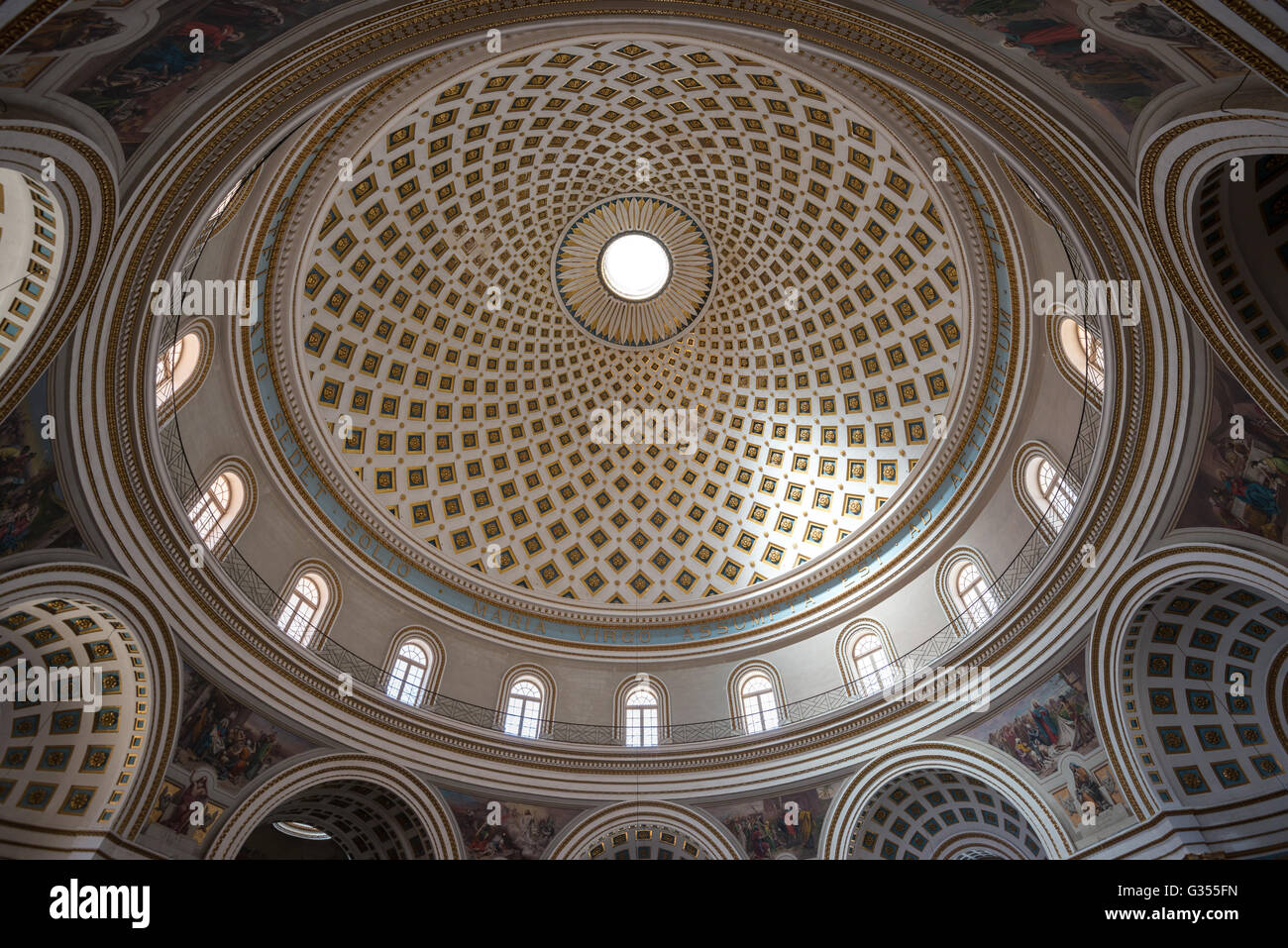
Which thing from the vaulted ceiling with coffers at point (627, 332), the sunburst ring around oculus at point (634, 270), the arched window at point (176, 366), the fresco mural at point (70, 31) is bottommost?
the fresco mural at point (70, 31)

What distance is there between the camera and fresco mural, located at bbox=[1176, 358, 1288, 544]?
471 inches

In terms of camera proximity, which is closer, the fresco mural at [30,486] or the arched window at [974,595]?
the fresco mural at [30,486]

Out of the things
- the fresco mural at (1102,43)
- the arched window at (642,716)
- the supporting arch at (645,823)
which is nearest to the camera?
the fresco mural at (1102,43)

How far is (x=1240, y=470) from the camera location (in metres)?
12.6

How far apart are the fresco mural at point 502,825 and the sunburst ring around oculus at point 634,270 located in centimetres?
1644

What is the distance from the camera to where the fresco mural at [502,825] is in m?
20.1

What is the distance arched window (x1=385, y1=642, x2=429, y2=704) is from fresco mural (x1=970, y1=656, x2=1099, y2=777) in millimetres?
14719

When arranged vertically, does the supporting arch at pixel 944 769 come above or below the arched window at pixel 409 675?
below

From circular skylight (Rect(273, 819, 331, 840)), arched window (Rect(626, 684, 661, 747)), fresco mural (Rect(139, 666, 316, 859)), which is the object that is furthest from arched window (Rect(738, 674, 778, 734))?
circular skylight (Rect(273, 819, 331, 840))

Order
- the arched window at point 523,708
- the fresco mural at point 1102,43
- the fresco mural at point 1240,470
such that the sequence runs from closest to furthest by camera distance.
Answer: the fresco mural at point 1102,43 → the fresco mural at point 1240,470 → the arched window at point 523,708

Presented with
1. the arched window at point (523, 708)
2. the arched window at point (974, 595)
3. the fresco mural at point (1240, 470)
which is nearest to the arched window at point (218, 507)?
the arched window at point (523, 708)

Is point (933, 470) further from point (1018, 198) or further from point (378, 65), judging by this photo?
point (378, 65)

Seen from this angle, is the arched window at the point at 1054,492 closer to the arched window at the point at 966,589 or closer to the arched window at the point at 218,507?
the arched window at the point at 966,589
